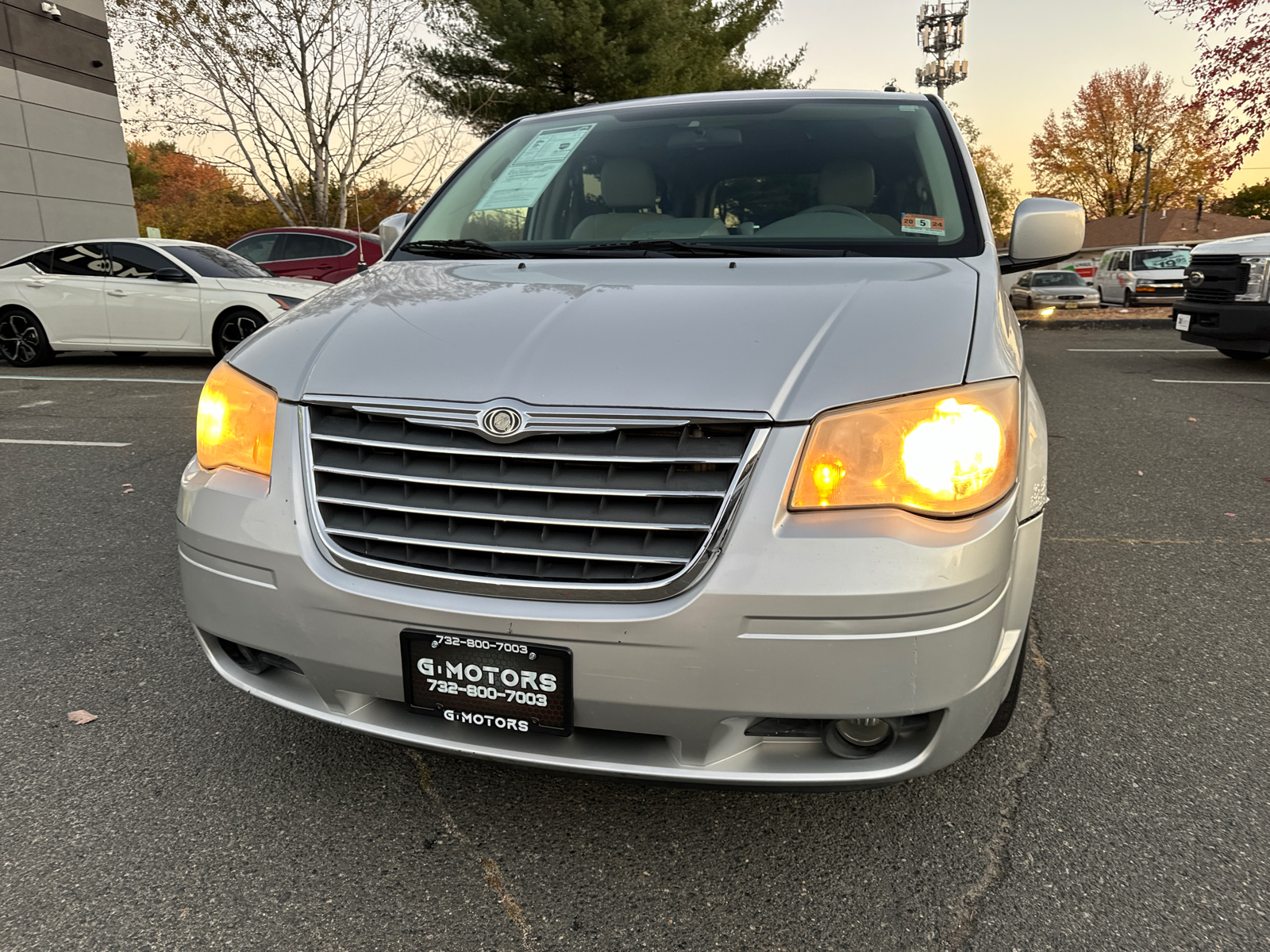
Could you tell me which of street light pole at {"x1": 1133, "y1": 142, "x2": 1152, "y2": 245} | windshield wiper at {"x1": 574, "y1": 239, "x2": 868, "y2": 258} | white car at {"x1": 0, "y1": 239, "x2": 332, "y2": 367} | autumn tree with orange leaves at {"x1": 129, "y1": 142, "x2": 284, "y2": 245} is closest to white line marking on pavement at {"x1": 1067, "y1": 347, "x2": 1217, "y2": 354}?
white car at {"x1": 0, "y1": 239, "x2": 332, "y2": 367}

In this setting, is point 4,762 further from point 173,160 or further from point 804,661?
point 173,160

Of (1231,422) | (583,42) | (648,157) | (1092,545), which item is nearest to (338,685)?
(648,157)

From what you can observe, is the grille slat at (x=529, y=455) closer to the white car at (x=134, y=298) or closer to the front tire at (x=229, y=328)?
the white car at (x=134, y=298)

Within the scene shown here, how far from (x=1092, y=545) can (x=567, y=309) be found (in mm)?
3047

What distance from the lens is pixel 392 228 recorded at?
136 inches

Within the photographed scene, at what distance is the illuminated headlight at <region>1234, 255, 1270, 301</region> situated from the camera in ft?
29.7

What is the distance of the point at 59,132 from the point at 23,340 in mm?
8664

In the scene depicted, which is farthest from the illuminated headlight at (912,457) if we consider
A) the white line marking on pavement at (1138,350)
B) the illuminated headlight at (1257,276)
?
the white line marking on pavement at (1138,350)

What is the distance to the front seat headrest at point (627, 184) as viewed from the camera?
3.12 m

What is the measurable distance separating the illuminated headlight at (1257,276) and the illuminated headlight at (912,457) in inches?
361

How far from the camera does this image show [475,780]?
2.28 meters

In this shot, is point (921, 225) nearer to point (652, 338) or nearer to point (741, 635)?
point (652, 338)

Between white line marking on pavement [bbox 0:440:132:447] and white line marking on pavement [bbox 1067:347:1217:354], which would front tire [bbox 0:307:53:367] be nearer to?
white line marking on pavement [bbox 0:440:132:447]

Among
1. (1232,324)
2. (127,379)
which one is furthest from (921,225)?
(127,379)
